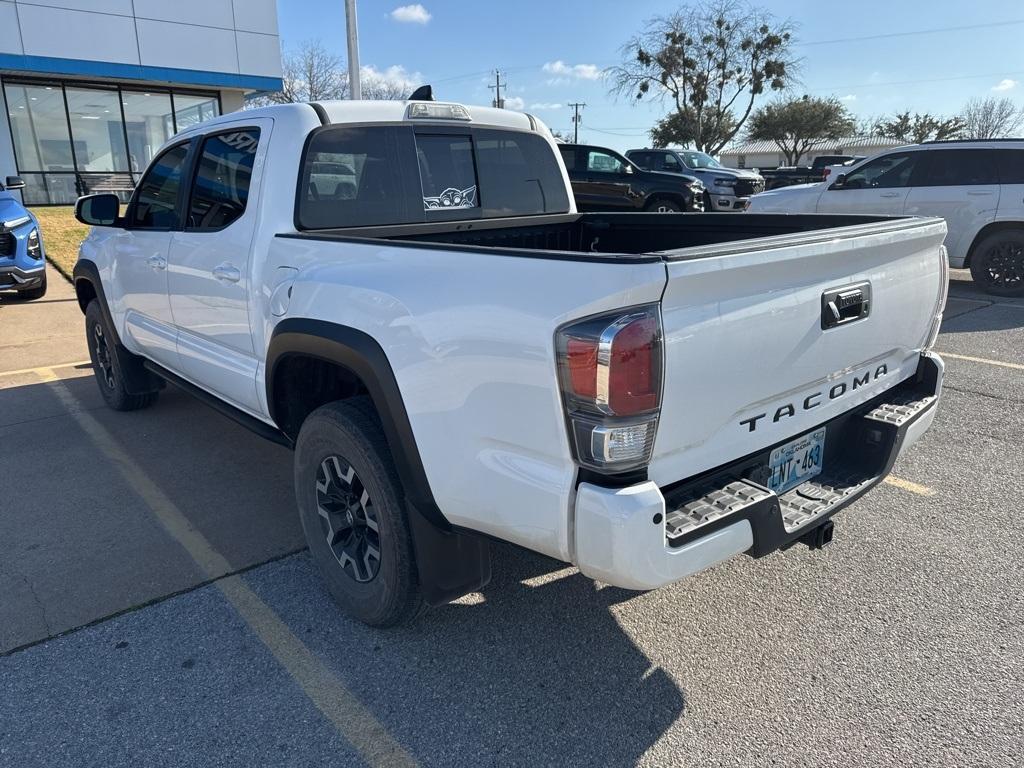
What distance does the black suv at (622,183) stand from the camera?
52.0 ft

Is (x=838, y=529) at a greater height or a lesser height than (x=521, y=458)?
lesser

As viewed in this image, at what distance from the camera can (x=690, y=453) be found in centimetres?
213

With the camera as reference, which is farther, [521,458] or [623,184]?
[623,184]

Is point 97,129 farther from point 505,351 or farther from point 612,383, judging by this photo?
point 612,383

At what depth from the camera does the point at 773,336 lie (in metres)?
2.22

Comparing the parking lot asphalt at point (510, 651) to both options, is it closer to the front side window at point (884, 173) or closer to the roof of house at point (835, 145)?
the front side window at point (884, 173)

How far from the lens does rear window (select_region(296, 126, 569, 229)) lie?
3.29 m

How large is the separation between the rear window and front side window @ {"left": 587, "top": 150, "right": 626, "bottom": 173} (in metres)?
12.3

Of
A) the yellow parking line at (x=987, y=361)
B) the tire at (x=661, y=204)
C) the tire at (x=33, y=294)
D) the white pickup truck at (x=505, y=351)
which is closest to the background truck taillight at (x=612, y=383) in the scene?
the white pickup truck at (x=505, y=351)

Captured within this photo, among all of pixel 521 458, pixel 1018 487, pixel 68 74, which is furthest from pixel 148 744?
pixel 68 74

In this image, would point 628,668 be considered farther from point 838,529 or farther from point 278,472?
point 278,472

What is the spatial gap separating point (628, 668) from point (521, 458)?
3.42 feet

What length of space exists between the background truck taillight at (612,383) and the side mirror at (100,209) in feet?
12.5

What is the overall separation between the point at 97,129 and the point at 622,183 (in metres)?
13.8
